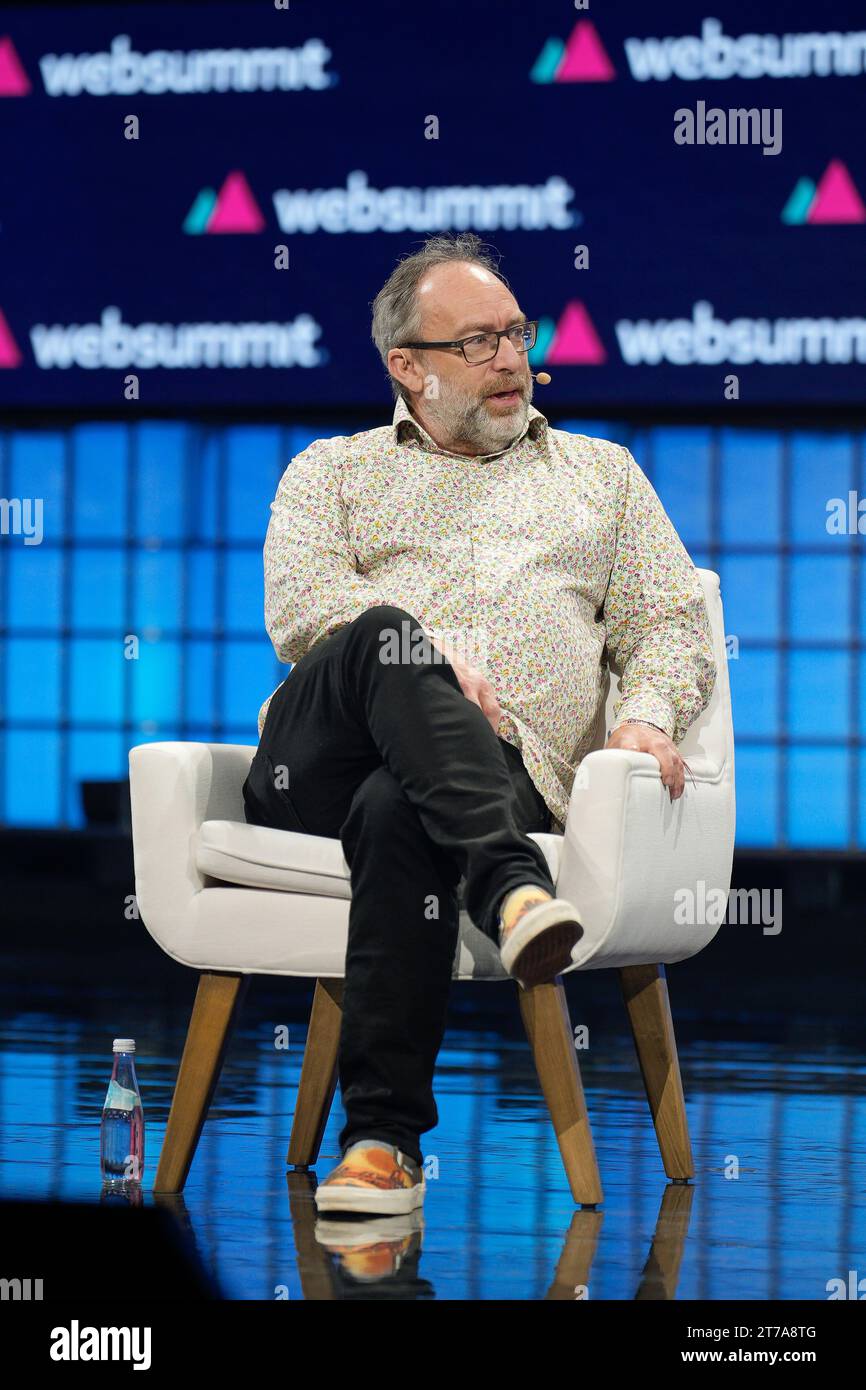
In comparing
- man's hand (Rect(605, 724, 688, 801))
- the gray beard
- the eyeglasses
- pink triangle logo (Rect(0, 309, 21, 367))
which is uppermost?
pink triangle logo (Rect(0, 309, 21, 367))

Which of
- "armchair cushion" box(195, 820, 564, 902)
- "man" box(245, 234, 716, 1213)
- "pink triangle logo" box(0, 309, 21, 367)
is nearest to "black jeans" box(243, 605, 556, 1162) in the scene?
"man" box(245, 234, 716, 1213)

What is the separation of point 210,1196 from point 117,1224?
364mm

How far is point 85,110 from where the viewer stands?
21.4 feet

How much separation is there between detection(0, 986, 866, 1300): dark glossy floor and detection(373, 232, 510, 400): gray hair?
1.04 metres

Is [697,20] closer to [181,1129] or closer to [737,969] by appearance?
[737,969]

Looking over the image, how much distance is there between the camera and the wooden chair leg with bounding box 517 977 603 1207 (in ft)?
6.72

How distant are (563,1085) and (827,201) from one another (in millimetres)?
4636

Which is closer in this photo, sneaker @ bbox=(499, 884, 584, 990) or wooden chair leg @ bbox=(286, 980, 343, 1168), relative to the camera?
sneaker @ bbox=(499, 884, 584, 990)

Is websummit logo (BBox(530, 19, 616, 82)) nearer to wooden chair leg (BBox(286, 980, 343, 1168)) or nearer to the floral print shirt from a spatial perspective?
the floral print shirt

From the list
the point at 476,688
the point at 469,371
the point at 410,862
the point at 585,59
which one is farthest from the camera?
the point at 585,59

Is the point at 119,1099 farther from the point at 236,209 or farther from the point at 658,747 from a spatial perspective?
the point at 236,209

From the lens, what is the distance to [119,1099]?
2.19m

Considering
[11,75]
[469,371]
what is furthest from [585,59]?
[469,371]

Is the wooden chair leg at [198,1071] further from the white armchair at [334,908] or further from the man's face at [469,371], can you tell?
the man's face at [469,371]
